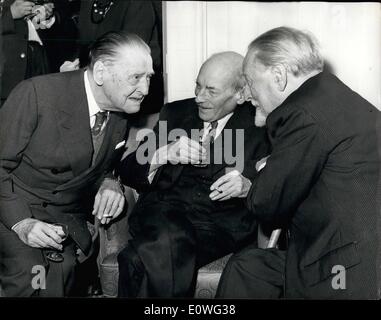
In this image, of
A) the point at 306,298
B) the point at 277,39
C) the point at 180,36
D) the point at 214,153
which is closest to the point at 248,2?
the point at 180,36

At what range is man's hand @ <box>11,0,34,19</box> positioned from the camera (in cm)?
210

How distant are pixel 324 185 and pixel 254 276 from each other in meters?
0.41

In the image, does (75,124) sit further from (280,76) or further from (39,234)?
(280,76)

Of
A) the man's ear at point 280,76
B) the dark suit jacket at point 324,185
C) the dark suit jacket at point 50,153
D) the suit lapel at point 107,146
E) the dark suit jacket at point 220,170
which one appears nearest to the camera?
the dark suit jacket at point 324,185

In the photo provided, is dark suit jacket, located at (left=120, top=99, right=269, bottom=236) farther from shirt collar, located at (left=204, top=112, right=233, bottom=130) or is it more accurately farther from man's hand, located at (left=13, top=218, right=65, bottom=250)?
man's hand, located at (left=13, top=218, right=65, bottom=250)

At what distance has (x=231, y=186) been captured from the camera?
1.99 metres

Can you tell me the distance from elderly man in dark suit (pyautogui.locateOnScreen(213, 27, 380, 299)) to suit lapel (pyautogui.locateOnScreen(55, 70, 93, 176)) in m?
0.69

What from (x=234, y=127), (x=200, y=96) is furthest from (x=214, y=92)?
(x=234, y=127)

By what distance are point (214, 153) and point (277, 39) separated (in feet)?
1.90

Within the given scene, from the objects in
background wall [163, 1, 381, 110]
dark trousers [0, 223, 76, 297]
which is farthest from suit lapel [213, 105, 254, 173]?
dark trousers [0, 223, 76, 297]

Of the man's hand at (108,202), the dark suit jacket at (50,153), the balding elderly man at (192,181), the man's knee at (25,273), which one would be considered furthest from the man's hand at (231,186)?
the man's knee at (25,273)

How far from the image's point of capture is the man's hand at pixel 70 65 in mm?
2150

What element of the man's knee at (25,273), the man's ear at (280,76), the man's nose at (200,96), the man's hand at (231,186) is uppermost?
the man's ear at (280,76)

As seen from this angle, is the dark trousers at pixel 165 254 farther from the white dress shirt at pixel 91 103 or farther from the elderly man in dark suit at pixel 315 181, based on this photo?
the white dress shirt at pixel 91 103
